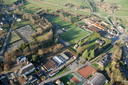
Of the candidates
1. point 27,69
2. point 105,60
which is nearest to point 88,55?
point 105,60

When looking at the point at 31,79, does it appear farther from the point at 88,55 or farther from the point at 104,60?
the point at 104,60

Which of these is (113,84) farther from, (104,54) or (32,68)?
(32,68)

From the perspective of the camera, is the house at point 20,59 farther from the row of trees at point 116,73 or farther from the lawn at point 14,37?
the row of trees at point 116,73

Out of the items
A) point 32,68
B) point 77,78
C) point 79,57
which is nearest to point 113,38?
point 79,57

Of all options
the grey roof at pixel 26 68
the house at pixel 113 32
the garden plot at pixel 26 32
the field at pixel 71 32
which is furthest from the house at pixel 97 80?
the house at pixel 113 32

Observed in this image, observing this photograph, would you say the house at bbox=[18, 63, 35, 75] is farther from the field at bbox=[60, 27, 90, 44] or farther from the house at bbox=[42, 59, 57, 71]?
the field at bbox=[60, 27, 90, 44]

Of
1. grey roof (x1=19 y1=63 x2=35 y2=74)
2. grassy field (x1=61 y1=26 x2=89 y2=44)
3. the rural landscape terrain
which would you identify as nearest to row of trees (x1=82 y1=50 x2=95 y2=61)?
the rural landscape terrain
